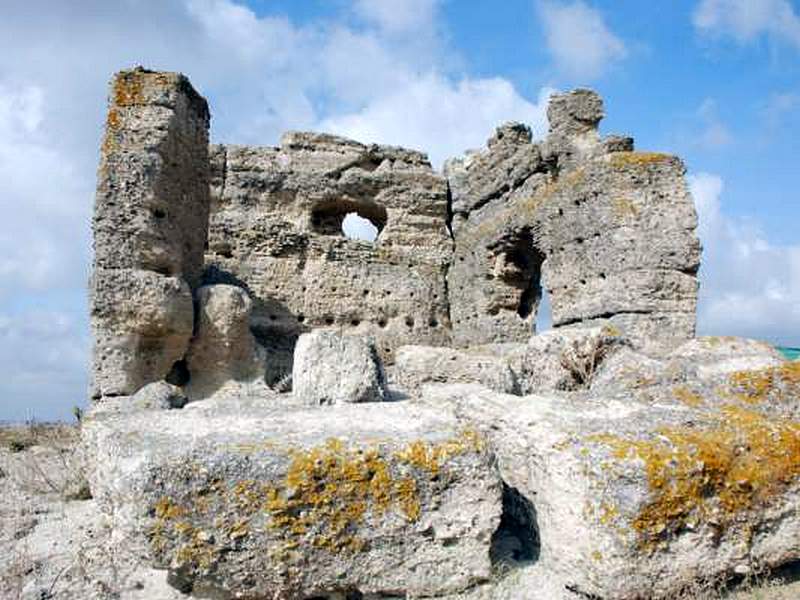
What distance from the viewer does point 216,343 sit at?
7703 mm

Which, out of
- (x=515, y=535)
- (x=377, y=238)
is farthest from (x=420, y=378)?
(x=377, y=238)

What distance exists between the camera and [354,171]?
12094 millimetres

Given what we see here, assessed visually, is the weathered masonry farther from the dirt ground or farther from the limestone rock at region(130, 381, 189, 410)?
the dirt ground

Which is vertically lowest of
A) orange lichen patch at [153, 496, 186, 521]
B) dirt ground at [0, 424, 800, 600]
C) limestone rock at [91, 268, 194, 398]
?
dirt ground at [0, 424, 800, 600]

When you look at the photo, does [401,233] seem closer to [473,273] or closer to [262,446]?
[473,273]

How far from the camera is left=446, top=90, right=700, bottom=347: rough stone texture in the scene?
8258 mm

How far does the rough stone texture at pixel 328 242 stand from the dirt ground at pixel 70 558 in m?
5.53

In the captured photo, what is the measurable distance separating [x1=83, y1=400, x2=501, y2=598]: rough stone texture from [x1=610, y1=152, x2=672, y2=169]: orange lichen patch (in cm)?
695

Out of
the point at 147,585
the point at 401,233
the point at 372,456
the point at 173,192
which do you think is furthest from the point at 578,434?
the point at 401,233

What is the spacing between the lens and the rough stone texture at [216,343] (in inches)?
303

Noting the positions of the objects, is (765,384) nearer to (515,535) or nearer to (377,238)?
(515,535)

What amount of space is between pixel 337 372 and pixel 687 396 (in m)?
2.01

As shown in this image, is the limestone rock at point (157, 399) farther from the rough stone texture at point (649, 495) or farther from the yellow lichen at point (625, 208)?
the yellow lichen at point (625, 208)

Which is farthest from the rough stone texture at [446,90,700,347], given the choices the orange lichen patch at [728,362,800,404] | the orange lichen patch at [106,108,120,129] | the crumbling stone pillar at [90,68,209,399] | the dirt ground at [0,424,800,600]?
the dirt ground at [0,424,800,600]
